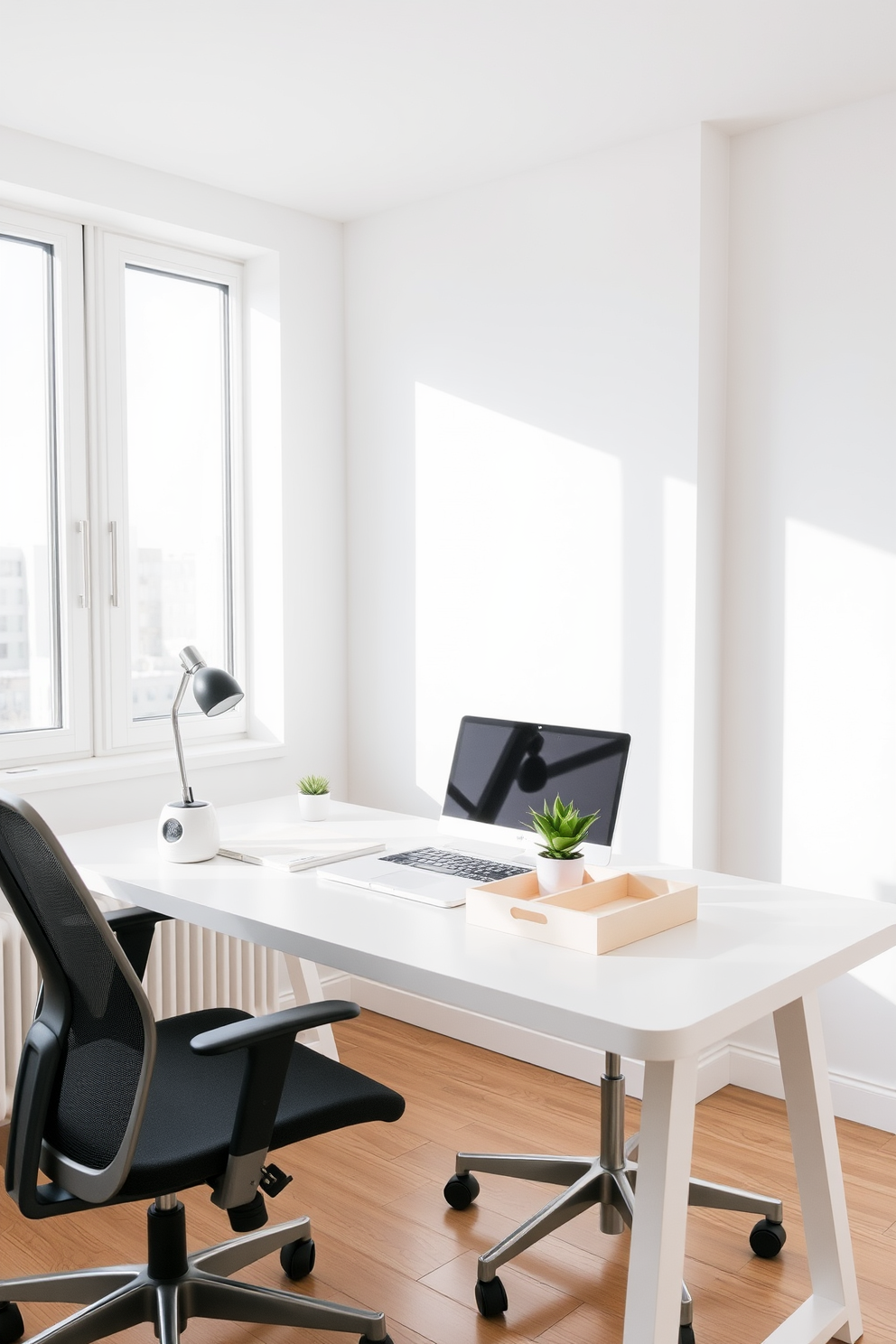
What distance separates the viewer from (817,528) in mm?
2938

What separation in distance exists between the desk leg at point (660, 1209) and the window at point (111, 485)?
7.12ft

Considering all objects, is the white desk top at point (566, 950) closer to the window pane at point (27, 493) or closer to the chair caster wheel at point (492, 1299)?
the chair caster wheel at point (492, 1299)

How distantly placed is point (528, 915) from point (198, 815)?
32.8 inches

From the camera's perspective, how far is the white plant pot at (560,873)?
202cm

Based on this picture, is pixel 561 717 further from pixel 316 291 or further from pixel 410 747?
pixel 316 291

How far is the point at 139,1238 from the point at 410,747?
1673mm

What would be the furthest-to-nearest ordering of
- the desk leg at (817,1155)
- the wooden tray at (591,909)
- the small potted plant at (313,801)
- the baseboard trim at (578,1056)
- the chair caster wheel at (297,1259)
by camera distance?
the baseboard trim at (578,1056) → the small potted plant at (313,801) → the chair caster wheel at (297,1259) → the desk leg at (817,1155) → the wooden tray at (591,909)

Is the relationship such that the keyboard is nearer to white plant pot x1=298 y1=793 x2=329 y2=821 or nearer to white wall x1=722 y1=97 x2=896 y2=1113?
white plant pot x1=298 y1=793 x2=329 y2=821

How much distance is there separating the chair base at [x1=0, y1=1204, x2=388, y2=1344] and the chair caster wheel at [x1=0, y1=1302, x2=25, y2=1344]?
62 mm

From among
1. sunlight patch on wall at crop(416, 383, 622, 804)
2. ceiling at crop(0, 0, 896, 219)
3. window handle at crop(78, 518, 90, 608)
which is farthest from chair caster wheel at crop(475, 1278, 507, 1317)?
ceiling at crop(0, 0, 896, 219)

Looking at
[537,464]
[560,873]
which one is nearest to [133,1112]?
[560,873]

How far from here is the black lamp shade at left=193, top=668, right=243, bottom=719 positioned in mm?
2357

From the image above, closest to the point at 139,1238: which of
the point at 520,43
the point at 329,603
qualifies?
the point at 329,603

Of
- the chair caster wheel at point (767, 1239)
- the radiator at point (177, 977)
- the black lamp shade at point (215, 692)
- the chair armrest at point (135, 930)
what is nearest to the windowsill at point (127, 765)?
the radiator at point (177, 977)
